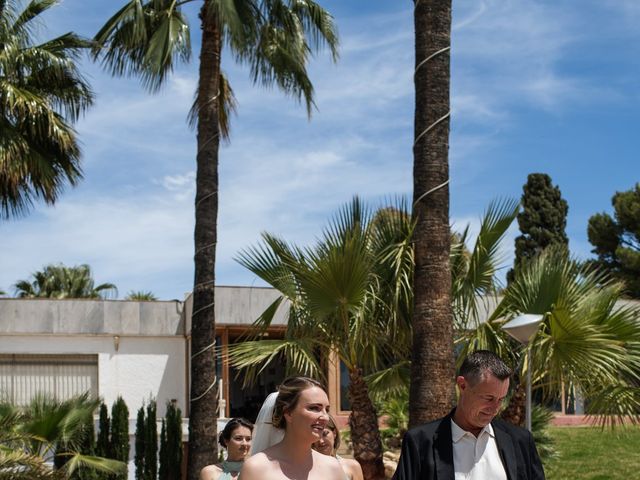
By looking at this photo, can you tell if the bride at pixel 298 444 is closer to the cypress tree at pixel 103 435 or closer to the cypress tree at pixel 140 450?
the cypress tree at pixel 103 435

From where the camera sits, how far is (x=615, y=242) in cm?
4466

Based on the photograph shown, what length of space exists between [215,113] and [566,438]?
43.5 feet

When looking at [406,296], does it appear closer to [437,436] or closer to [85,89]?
[437,436]

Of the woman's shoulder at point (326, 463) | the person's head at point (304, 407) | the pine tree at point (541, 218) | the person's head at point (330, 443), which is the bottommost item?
the person's head at point (330, 443)

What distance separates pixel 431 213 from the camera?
972 cm

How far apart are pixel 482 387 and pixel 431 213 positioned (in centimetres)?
577

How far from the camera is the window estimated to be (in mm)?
26953

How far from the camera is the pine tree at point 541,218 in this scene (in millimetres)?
41500

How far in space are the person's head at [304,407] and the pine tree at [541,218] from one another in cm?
3771

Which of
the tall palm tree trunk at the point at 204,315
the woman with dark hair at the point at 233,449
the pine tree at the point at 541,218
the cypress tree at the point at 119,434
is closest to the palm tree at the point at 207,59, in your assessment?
the tall palm tree trunk at the point at 204,315

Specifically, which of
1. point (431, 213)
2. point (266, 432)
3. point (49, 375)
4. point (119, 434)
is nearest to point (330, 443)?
point (266, 432)

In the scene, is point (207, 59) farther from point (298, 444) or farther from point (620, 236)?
point (620, 236)

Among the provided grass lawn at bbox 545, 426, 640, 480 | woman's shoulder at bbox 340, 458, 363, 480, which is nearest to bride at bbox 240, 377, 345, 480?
woman's shoulder at bbox 340, 458, 363, 480

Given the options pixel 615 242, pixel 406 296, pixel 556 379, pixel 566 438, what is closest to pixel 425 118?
pixel 406 296
